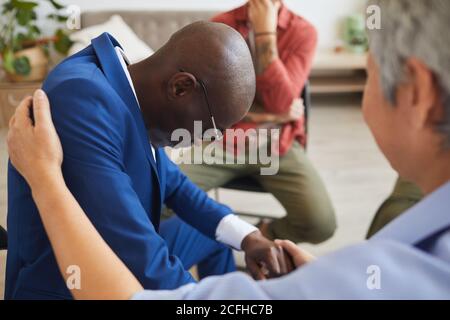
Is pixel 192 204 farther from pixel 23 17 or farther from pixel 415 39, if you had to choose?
pixel 23 17

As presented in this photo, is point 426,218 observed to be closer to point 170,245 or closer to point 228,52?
point 228,52

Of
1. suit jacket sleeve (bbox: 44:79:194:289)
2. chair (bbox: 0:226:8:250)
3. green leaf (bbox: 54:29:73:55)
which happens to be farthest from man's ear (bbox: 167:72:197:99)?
green leaf (bbox: 54:29:73:55)

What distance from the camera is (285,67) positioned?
6.31ft

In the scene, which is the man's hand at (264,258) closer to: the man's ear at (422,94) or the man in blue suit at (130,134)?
the man in blue suit at (130,134)

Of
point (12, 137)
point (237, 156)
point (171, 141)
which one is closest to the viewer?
point (12, 137)

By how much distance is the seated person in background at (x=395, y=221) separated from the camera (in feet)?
1.82

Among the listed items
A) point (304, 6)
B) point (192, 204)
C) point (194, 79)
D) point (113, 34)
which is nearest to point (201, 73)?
point (194, 79)

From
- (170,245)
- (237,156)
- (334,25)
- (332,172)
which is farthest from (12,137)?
(334,25)

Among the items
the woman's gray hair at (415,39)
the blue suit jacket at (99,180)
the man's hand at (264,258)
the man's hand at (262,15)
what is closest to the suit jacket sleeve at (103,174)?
the blue suit jacket at (99,180)

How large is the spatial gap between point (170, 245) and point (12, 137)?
24.6 inches

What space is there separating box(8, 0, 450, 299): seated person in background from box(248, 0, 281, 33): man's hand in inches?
46.4

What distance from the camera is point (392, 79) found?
0.60m

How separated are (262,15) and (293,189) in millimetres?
724

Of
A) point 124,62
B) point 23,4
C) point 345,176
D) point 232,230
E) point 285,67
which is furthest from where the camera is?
point 23,4
